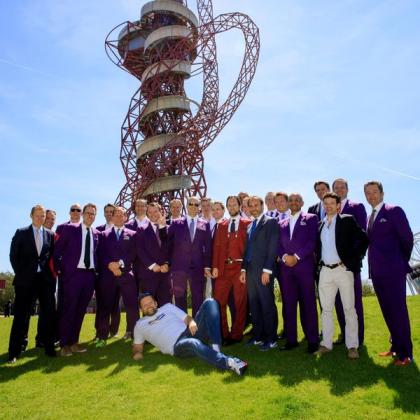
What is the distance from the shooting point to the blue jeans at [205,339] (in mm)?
4883

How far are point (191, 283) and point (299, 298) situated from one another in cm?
200

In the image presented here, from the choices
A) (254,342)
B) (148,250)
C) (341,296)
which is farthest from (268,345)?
(148,250)

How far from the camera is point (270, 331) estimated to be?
6031 mm

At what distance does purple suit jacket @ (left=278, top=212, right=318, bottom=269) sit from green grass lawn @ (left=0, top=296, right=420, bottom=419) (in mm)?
1332

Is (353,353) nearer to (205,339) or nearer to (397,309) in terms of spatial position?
(397,309)

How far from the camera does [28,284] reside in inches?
255

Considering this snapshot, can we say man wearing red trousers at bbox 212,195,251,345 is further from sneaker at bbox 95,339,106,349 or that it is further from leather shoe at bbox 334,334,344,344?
sneaker at bbox 95,339,106,349

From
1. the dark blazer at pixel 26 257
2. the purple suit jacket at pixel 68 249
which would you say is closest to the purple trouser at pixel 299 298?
the purple suit jacket at pixel 68 249

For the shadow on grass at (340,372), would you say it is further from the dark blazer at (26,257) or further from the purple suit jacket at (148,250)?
the dark blazer at (26,257)

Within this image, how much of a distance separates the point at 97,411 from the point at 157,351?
225 cm

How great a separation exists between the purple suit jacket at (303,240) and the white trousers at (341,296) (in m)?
0.32

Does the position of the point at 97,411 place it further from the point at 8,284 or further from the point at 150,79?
the point at 8,284

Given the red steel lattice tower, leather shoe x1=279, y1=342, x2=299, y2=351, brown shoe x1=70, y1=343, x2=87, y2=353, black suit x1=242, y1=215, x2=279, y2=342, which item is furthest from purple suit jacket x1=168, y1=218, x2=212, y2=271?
the red steel lattice tower

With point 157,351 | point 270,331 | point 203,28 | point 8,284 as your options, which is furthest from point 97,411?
point 8,284
